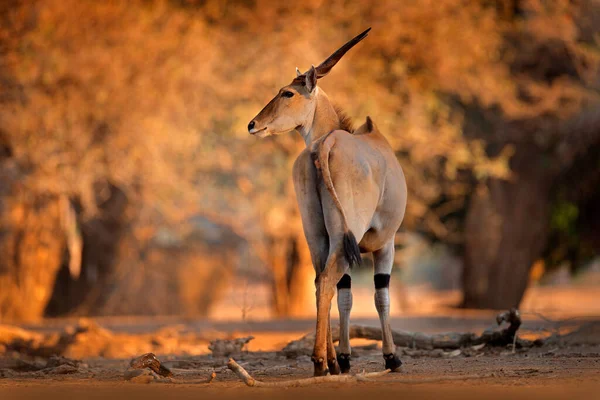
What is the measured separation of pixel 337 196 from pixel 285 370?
5.82 feet

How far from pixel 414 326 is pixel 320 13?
232 inches

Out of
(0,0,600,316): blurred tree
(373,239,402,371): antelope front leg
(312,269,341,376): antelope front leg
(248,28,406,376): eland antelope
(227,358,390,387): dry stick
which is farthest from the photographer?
(0,0,600,316): blurred tree

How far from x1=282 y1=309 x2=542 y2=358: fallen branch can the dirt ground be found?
0.34 ft

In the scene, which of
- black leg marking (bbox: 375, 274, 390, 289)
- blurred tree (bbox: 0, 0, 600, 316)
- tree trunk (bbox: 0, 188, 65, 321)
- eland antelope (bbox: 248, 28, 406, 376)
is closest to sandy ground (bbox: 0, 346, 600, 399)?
eland antelope (bbox: 248, 28, 406, 376)

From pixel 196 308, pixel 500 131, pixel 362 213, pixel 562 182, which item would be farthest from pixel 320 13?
pixel 362 213

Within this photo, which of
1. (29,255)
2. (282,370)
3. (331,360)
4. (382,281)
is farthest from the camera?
(29,255)

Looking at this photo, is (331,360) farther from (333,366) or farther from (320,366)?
(320,366)

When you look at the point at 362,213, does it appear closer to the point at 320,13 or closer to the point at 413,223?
the point at 320,13

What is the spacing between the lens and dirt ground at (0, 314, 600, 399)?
6426 mm

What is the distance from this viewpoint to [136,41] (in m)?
17.0

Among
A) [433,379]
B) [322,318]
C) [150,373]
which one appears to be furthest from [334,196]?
[150,373]

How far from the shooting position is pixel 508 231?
21688 millimetres

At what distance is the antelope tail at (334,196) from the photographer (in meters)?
7.00

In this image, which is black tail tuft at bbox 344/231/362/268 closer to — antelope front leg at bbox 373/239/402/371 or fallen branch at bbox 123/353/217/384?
antelope front leg at bbox 373/239/402/371
